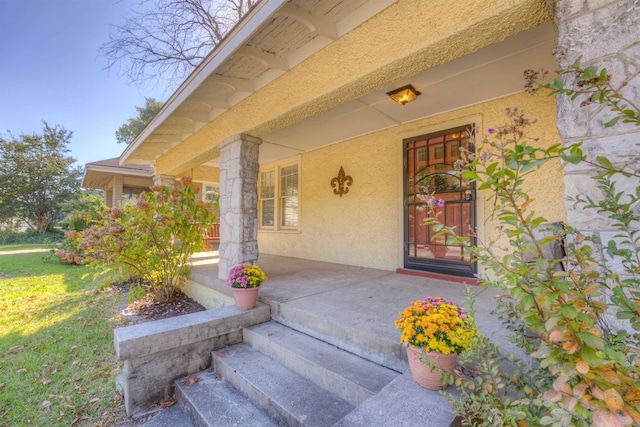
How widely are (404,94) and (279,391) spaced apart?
3147mm

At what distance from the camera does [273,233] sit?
6.85m

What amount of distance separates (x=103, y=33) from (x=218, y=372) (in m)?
7.16

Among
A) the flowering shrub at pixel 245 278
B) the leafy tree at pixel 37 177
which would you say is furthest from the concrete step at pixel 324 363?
the leafy tree at pixel 37 177

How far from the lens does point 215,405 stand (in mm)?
1929

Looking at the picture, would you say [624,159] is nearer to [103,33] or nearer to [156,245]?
→ [156,245]

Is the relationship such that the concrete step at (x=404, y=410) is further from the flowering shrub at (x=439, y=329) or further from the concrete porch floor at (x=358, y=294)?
the concrete porch floor at (x=358, y=294)

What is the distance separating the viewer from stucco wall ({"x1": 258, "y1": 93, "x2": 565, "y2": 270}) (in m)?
3.14

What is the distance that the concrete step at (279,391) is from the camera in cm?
164

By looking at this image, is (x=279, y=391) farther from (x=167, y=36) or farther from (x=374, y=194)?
(x=167, y=36)

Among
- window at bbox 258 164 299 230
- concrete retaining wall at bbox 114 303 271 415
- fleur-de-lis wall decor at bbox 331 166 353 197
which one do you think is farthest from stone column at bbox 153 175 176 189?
concrete retaining wall at bbox 114 303 271 415

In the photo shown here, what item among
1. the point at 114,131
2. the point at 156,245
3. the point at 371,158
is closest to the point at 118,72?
the point at 156,245

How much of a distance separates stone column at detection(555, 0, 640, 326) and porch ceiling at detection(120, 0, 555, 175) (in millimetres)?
299

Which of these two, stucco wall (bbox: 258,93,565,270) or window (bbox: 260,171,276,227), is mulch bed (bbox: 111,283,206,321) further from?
window (bbox: 260,171,276,227)

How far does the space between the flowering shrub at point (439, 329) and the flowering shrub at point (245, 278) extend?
1.69m
